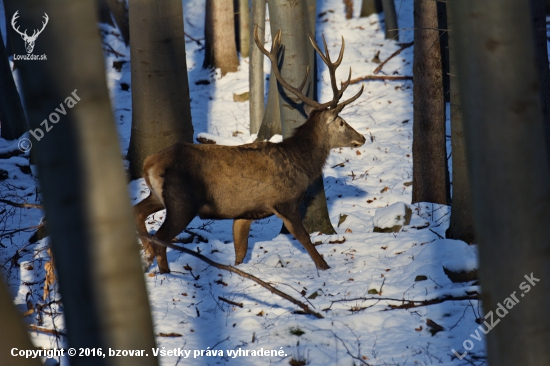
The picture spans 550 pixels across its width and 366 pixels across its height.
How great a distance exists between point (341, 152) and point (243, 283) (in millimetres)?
7384

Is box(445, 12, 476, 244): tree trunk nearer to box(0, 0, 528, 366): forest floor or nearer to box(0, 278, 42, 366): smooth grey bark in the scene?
box(0, 0, 528, 366): forest floor

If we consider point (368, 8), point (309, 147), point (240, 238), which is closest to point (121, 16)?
point (368, 8)

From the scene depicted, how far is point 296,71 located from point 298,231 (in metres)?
2.25

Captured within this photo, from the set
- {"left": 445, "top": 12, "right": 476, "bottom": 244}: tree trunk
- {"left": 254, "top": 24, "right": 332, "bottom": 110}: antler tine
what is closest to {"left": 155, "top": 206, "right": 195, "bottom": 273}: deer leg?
{"left": 254, "top": 24, "right": 332, "bottom": 110}: antler tine

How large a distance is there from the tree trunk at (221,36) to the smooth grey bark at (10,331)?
16320 millimetres

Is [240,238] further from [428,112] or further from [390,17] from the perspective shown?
[390,17]

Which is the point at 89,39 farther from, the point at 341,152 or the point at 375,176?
the point at 341,152

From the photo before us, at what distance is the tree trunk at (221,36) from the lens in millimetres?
17406

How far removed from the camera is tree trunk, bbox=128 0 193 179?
31.3ft

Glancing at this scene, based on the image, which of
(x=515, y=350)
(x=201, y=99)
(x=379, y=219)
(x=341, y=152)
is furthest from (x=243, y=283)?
(x=201, y=99)

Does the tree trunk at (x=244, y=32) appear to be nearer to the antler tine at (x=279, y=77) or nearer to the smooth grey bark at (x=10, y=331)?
the antler tine at (x=279, y=77)

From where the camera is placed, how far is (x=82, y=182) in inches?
75.7

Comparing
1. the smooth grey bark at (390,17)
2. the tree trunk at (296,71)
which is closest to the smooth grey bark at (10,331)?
the tree trunk at (296,71)

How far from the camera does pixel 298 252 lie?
25.1 ft
